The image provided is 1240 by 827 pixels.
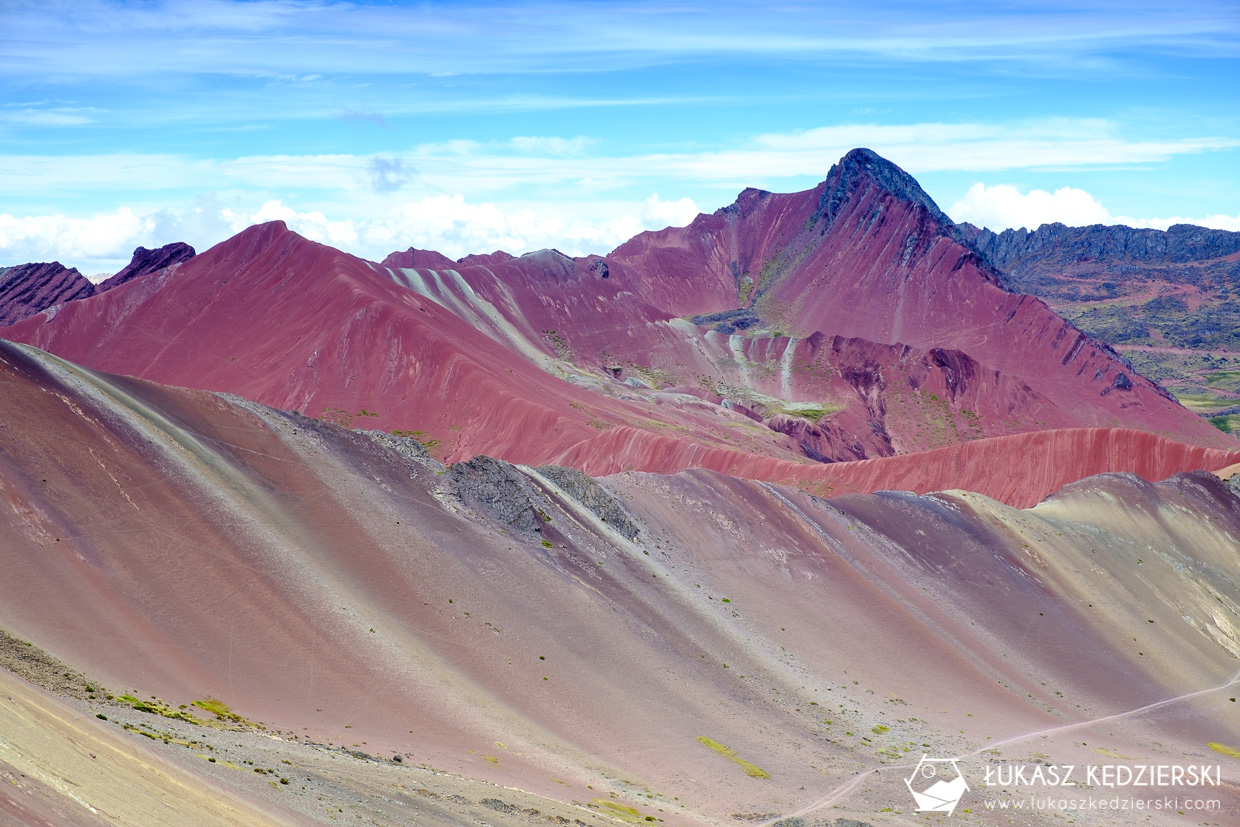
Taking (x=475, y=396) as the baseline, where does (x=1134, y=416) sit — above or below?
above

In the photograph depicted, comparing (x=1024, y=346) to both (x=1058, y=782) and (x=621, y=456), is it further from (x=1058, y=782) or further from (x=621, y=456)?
(x=1058, y=782)

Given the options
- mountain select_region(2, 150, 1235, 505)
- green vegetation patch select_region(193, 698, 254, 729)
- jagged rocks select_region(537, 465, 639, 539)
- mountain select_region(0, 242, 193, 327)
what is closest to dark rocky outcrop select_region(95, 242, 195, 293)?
mountain select_region(0, 242, 193, 327)

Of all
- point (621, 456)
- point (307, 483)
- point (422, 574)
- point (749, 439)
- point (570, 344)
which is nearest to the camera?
point (422, 574)

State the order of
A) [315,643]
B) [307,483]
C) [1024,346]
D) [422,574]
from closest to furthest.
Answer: [315,643] → [422,574] → [307,483] → [1024,346]

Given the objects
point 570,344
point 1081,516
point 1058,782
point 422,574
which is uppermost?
point 570,344

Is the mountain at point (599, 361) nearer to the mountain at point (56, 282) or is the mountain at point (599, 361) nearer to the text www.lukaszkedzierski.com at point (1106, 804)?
the mountain at point (56, 282)

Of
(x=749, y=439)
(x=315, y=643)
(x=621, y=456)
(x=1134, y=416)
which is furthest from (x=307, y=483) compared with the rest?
(x=1134, y=416)

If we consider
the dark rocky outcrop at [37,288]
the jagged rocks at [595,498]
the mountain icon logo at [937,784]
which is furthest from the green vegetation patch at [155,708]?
the dark rocky outcrop at [37,288]
